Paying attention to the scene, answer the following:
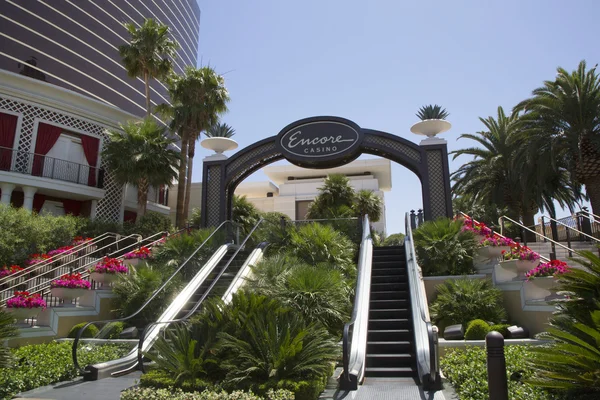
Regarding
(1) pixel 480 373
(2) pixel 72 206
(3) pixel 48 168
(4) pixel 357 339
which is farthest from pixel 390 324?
(2) pixel 72 206

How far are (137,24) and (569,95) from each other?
109ft

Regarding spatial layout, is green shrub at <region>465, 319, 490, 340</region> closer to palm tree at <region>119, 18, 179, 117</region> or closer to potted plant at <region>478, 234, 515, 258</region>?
potted plant at <region>478, 234, 515, 258</region>

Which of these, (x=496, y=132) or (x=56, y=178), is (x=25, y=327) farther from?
(x=496, y=132)

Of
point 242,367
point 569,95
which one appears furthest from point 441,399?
point 569,95

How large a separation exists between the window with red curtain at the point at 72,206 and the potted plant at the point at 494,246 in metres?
19.1

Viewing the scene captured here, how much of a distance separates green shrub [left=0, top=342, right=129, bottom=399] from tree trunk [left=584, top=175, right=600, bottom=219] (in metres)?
18.5

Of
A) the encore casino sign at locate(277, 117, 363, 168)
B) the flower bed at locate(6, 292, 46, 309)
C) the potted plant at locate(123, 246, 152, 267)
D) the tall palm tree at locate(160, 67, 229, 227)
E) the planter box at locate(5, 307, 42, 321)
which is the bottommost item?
the planter box at locate(5, 307, 42, 321)

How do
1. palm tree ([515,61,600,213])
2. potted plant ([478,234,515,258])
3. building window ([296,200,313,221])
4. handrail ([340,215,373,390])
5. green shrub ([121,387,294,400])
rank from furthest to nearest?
building window ([296,200,313,221]), palm tree ([515,61,600,213]), potted plant ([478,234,515,258]), handrail ([340,215,373,390]), green shrub ([121,387,294,400])

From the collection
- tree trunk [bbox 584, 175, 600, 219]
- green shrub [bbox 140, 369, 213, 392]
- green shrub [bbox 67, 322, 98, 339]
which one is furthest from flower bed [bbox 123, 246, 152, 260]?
tree trunk [bbox 584, 175, 600, 219]

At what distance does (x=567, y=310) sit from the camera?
15.6ft

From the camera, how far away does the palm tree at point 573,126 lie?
61.0 ft

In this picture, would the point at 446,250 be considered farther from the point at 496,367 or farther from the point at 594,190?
the point at 594,190

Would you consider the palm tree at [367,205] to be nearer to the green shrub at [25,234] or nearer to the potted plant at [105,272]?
the green shrub at [25,234]

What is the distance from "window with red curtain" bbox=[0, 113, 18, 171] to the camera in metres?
19.7
